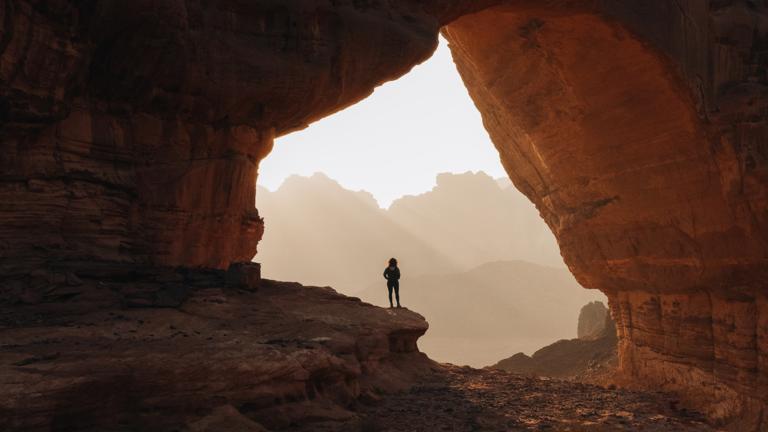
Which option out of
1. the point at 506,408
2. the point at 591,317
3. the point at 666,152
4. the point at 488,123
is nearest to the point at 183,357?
the point at 506,408

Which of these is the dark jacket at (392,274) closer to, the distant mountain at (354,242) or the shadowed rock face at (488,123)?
the shadowed rock face at (488,123)

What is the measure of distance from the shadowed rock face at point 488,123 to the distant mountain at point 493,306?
7240cm

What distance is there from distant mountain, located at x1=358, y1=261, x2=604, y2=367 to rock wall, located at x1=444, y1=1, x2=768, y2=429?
72.4m

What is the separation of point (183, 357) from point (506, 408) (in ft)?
17.4

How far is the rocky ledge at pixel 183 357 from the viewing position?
212 inches

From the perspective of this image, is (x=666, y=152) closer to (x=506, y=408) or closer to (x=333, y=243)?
(x=506, y=408)

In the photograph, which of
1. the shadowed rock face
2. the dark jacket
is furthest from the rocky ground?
the dark jacket

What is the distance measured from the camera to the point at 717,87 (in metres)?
13.5

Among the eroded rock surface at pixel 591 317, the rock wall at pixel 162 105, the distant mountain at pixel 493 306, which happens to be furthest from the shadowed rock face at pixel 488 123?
the distant mountain at pixel 493 306

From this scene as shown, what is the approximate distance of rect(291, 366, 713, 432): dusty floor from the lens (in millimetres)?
7469

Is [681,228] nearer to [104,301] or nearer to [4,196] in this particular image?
[104,301]

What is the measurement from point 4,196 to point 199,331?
3.73 m

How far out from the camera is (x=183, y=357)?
612 cm

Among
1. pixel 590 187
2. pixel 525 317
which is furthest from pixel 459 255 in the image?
pixel 590 187
